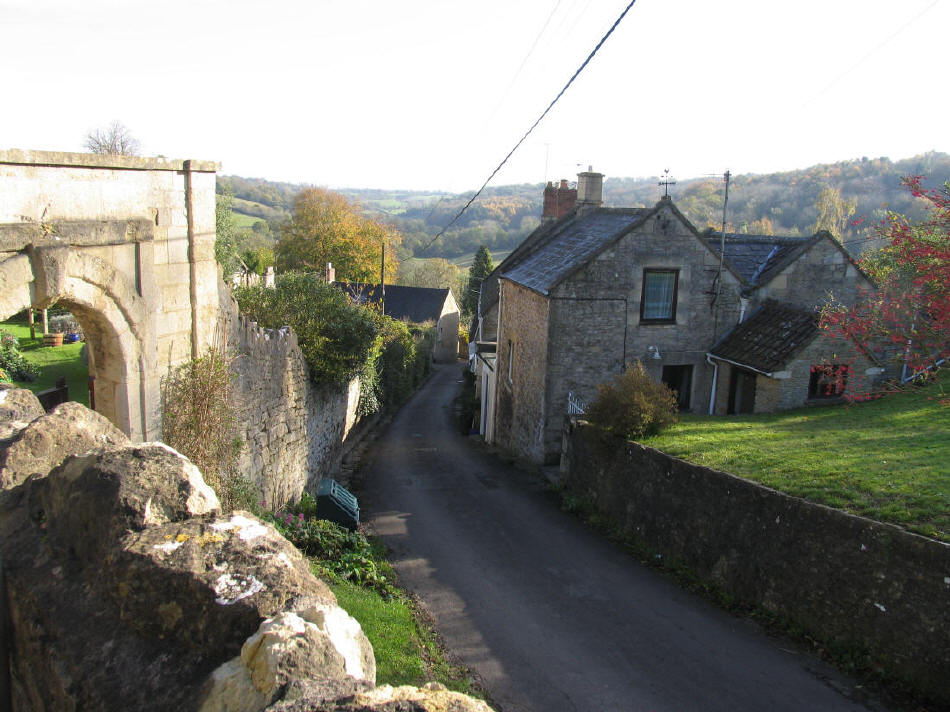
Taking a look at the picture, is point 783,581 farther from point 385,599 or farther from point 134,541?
point 134,541

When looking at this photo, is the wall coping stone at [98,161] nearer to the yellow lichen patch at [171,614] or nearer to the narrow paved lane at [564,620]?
the yellow lichen patch at [171,614]

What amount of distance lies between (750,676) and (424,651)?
3.86 meters

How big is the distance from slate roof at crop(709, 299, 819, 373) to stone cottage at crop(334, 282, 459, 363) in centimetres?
3273

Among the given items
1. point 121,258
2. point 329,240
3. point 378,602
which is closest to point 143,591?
point 121,258

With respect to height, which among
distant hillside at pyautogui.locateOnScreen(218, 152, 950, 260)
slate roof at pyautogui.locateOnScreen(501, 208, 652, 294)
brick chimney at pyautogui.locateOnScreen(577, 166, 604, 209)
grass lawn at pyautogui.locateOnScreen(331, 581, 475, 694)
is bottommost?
grass lawn at pyautogui.locateOnScreen(331, 581, 475, 694)

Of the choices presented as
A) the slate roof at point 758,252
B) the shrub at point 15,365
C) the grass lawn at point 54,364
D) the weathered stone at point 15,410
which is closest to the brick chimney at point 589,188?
the slate roof at point 758,252

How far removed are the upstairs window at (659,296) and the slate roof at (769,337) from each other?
65.3 inches

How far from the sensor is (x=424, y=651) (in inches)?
319

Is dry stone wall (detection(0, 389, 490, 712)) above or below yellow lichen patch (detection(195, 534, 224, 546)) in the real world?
below

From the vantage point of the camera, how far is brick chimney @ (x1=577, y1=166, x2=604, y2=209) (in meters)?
22.7

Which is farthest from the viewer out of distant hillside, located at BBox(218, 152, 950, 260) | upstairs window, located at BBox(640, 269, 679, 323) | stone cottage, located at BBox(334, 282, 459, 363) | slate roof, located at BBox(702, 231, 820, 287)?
distant hillside, located at BBox(218, 152, 950, 260)

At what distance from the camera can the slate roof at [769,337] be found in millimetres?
15039

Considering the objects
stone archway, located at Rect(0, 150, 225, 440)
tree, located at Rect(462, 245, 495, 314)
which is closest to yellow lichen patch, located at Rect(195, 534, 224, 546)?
stone archway, located at Rect(0, 150, 225, 440)

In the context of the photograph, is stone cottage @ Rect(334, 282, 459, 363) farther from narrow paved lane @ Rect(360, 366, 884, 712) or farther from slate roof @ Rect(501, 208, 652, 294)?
narrow paved lane @ Rect(360, 366, 884, 712)
